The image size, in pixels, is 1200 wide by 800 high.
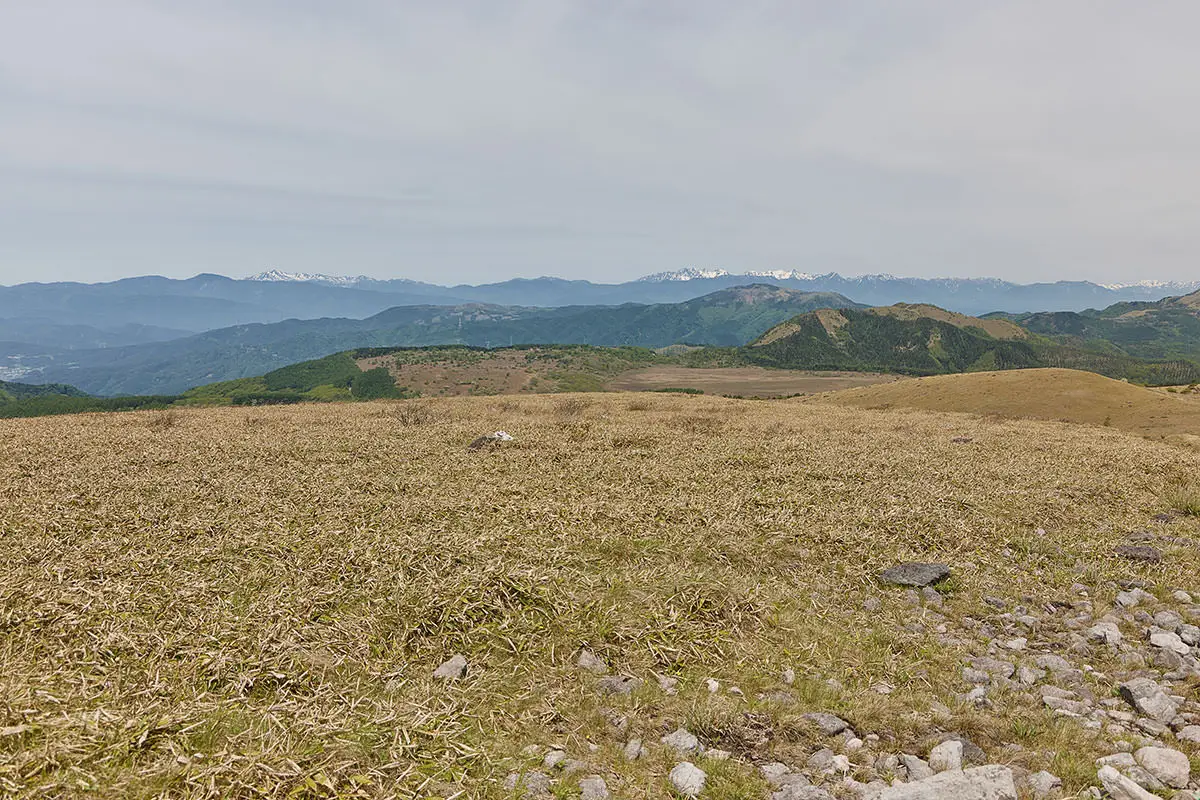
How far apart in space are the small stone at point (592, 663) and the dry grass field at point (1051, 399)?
5593cm

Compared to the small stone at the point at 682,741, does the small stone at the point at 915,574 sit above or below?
below

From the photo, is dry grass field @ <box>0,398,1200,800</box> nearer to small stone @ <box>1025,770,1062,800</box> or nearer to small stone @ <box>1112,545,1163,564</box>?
small stone @ <box>1112,545,1163,564</box>

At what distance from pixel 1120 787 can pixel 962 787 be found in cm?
159

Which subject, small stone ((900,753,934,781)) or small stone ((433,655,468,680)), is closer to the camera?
small stone ((900,753,934,781))

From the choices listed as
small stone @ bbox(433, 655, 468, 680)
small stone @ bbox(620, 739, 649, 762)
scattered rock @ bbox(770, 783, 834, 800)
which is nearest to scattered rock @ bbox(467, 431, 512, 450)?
small stone @ bbox(433, 655, 468, 680)

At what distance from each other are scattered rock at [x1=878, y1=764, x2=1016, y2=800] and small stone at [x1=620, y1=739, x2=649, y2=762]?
2.48 metres

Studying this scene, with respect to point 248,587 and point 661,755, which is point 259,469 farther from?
point 661,755

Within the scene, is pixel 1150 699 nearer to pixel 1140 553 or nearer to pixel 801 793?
pixel 801 793

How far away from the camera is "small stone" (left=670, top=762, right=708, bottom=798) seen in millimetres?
5965

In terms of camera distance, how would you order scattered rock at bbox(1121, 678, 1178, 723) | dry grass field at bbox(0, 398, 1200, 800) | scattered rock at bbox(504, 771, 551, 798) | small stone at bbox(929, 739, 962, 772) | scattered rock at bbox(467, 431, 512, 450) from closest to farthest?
scattered rock at bbox(504, 771, 551, 798), dry grass field at bbox(0, 398, 1200, 800), small stone at bbox(929, 739, 962, 772), scattered rock at bbox(1121, 678, 1178, 723), scattered rock at bbox(467, 431, 512, 450)

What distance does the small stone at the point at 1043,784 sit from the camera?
19.0 feet

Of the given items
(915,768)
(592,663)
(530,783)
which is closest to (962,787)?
(915,768)

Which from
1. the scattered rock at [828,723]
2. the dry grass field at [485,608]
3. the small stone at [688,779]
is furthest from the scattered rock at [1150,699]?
the small stone at [688,779]

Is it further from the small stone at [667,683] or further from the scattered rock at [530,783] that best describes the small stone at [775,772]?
the scattered rock at [530,783]
